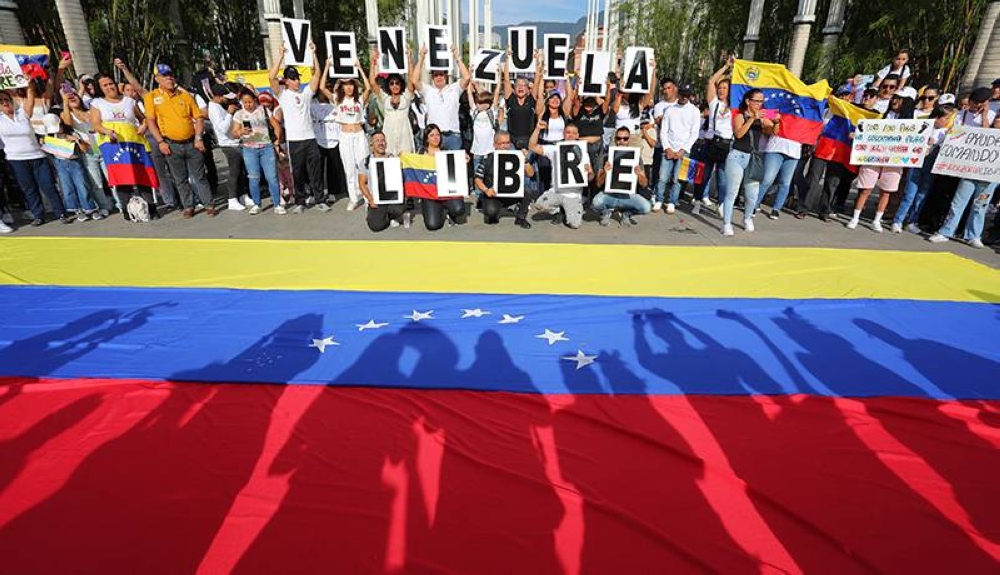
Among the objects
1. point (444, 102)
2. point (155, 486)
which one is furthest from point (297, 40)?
point (155, 486)

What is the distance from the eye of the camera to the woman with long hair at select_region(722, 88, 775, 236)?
632 centimetres

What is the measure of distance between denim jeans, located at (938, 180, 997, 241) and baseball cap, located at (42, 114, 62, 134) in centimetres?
1159

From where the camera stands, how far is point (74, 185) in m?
7.48

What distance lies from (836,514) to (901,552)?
0.25m

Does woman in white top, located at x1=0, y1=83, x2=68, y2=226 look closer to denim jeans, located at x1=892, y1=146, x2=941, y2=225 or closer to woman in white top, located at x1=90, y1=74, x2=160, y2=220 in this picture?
woman in white top, located at x1=90, y1=74, x2=160, y2=220

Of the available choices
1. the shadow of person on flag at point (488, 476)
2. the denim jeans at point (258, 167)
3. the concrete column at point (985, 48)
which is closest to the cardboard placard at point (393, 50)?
the denim jeans at point (258, 167)

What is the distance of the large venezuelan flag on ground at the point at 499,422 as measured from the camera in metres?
2.23

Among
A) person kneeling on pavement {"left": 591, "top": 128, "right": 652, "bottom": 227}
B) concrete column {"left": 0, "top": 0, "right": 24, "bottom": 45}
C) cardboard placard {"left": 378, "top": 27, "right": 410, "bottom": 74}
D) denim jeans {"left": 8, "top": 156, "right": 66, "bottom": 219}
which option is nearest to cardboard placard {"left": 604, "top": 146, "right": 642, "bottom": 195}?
person kneeling on pavement {"left": 591, "top": 128, "right": 652, "bottom": 227}

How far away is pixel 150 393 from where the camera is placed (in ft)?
10.8

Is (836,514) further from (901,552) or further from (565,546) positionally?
(565,546)

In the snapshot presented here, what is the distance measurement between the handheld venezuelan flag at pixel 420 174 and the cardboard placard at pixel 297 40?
220 centimetres

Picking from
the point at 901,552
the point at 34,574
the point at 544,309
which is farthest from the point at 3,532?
the point at 901,552

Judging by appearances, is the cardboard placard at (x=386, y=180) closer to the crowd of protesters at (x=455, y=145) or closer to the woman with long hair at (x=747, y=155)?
the crowd of protesters at (x=455, y=145)

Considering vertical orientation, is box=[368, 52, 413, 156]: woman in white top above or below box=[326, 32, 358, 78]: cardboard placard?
below
